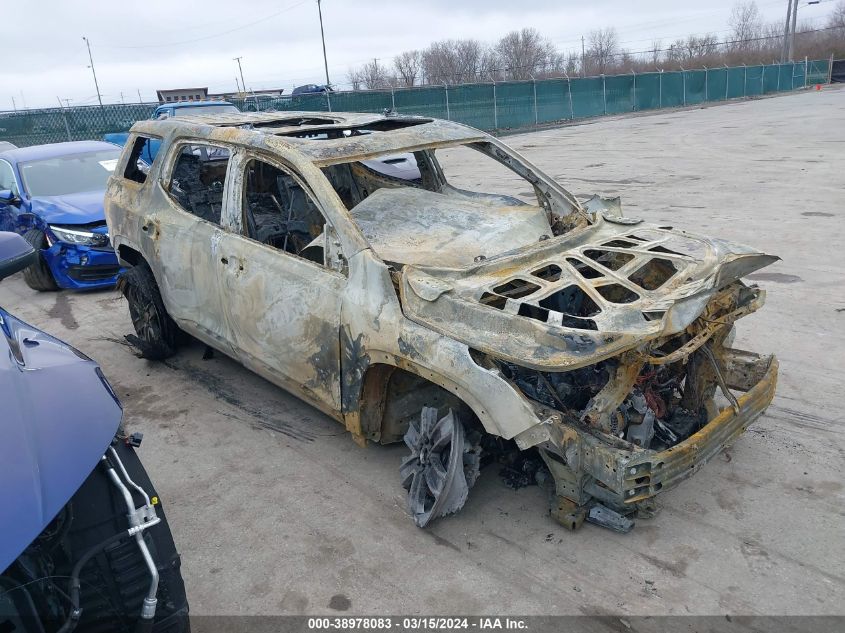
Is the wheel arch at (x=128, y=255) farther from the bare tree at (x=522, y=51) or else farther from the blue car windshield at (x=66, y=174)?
the bare tree at (x=522, y=51)

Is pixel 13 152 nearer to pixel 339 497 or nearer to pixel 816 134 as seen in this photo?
pixel 339 497

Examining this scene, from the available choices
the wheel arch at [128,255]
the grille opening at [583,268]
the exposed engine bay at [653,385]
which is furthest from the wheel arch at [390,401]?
the wheel arch at [128,255]

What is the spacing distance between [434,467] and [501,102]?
25.6m

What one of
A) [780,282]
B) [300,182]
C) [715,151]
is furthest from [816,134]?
[300,182]

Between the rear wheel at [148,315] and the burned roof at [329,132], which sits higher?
the burned roof at [329,132]

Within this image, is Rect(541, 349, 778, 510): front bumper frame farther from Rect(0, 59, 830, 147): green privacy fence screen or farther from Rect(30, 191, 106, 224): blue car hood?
Rect(0, 59, 830, 147): green privacy fence screen

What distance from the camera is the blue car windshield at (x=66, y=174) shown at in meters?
8.10

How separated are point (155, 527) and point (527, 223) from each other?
9.61ft

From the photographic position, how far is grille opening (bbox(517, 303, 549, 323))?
10.5 feet

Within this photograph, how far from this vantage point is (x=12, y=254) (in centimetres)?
260

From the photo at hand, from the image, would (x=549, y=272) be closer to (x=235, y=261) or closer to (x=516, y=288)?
(x=516, y=288)

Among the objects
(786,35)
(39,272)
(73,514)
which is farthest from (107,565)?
(786,35)

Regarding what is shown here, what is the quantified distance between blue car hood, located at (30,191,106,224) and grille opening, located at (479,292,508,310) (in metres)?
5.55

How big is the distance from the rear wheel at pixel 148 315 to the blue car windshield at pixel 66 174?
130 inches
